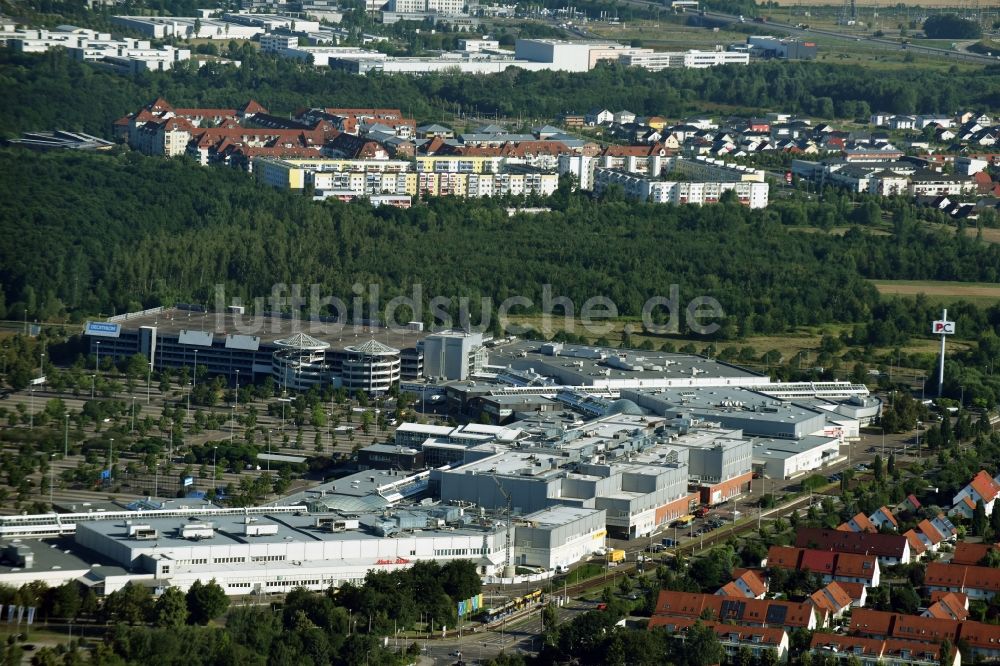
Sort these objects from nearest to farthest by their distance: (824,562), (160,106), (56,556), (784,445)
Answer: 1. (56,556)
2. (824,562)
3. (784,445)
4. (160,106)

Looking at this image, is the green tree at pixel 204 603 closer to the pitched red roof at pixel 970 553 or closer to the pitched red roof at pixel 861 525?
the pitched red roof at pixel 861 525

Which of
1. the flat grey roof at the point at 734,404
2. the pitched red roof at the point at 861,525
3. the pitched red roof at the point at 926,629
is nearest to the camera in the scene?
the pitched red roof at the point at 926,629

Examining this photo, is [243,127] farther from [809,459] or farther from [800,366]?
[809,459]

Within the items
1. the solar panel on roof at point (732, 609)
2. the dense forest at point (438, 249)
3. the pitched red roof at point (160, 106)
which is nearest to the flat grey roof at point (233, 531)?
the solar panel on roof at point (732, 609)

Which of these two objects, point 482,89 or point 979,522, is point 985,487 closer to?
point 979,522

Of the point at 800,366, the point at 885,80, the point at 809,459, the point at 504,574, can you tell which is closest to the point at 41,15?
the point at 885,80

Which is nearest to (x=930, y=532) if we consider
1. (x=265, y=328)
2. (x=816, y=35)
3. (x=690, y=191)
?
(x=265, y=328)
